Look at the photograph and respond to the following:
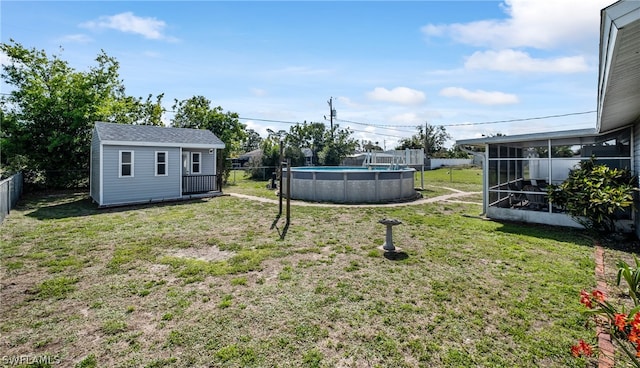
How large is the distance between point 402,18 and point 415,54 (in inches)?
178

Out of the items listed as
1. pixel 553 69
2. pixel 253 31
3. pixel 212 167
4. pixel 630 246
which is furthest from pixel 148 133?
pixel 553 69

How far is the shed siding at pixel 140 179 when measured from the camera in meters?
11.3

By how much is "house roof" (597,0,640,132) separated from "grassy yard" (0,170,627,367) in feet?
8.95

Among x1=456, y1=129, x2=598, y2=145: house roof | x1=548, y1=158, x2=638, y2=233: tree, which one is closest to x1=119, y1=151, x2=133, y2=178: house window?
x1=456, y1=129, x2=598, y2=145: house roof

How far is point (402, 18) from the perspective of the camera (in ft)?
29.6

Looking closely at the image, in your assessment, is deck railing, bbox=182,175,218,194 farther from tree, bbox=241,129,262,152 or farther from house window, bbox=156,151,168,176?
tree, bbox=241,129,262,152

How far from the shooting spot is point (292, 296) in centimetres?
401

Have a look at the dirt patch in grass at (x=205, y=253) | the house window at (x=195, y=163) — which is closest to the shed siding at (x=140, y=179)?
the house window at (x=195, y=163)

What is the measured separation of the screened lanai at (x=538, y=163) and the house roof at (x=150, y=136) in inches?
449

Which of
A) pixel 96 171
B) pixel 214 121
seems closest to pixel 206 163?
pixel 96 171

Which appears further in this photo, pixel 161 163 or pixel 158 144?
pixel 161 163

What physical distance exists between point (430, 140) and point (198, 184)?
1777 inches

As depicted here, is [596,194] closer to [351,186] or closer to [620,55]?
[620,55]

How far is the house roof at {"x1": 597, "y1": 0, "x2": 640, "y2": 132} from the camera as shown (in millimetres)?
1937
